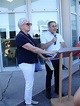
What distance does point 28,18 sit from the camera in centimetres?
835

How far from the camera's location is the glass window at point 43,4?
854cm

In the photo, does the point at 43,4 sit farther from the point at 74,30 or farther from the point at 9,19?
the point at 74,30

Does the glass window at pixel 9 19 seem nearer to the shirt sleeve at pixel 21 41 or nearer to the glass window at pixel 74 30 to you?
the glass window at pixel 74 30

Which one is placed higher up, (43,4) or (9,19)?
(43,4)

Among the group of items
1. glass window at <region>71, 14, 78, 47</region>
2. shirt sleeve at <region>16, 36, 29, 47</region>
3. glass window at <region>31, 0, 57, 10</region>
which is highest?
glass window at <region>31, 0, 57, 10</region>

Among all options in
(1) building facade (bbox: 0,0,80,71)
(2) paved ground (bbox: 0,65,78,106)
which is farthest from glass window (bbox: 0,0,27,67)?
(2) paved ground (bbox: 0,65,78,106)

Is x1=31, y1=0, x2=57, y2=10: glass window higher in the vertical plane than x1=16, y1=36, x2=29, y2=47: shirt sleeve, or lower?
higher

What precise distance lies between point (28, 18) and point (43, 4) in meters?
0.87

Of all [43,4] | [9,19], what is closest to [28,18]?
[9,19]

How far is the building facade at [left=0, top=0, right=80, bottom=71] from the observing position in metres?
8.36

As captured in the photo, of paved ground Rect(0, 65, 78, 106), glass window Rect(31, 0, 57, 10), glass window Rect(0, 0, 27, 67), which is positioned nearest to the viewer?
paved ground Rect(0, 65, 78, 106)

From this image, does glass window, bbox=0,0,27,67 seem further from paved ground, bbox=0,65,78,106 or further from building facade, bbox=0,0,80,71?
paved ground, bbox=0,65,78,106

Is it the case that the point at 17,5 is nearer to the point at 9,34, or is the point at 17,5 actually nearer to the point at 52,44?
the point at 9,34

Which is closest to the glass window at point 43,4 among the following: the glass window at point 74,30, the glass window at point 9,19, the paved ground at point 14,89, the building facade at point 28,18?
the building facade at point 28,18
